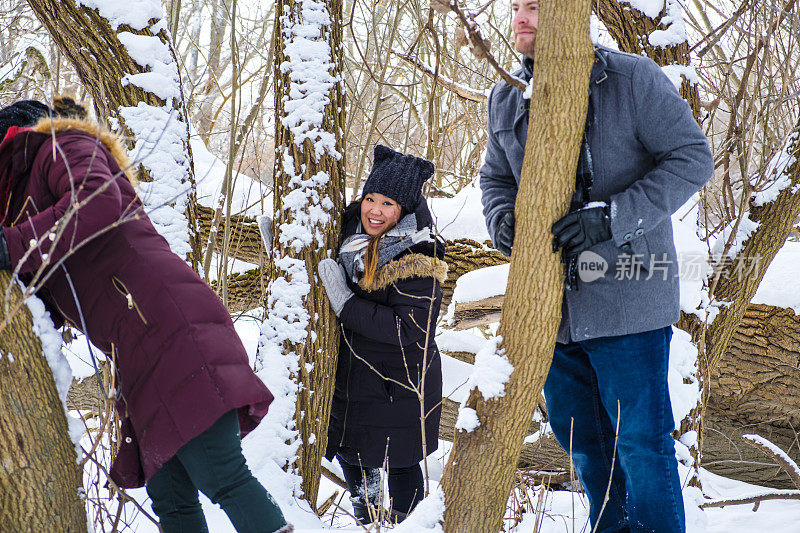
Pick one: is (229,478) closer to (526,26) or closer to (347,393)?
(347,393)

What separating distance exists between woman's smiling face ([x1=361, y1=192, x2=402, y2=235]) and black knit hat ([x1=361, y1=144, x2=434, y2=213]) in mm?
33

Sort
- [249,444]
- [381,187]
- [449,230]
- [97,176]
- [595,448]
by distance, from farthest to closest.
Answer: [449,230] < [381,187] < [249,444] < [595,448] < [97,176]

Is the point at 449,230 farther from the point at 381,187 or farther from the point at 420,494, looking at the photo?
the point at 420,494

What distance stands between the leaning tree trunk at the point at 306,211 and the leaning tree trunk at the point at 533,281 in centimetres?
100

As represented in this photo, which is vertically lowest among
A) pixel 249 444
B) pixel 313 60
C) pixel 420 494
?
pixel 420 494

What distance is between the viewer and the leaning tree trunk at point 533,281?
1.64 m

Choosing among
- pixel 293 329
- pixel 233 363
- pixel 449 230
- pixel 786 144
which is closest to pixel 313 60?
pixel 293 329

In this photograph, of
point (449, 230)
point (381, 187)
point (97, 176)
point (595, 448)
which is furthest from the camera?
point (449, 230)

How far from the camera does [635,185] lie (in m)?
1.77

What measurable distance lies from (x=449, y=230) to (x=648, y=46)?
1.79 meters

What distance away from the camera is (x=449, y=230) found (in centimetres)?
422

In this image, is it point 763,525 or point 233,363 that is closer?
point 233,363

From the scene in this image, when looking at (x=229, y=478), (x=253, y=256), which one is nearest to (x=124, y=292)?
(x=229, y=478)

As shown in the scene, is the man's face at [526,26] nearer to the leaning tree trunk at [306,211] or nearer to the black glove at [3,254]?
the leaning tree trunk at [306,211]
